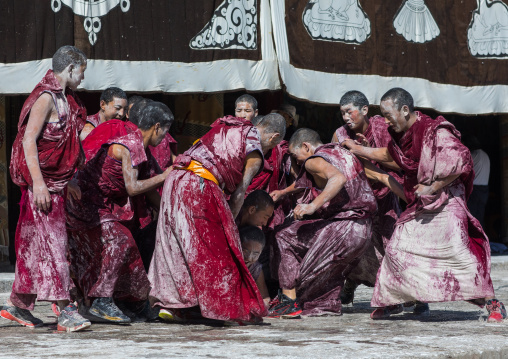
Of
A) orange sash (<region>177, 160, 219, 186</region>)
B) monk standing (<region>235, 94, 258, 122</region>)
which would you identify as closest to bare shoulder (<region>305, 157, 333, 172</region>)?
orange sash (<region>177, 160, 219, 186</region>)

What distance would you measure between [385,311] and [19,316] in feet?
7.76

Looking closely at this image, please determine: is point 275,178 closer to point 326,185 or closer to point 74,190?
point 326,185

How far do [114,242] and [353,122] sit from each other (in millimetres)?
2063

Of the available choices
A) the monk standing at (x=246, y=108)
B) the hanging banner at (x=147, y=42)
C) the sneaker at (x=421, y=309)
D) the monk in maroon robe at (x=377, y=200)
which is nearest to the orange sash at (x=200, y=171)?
the monk in maroon robe at (x=377, y=200)

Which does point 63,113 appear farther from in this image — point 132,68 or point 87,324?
point 132,68

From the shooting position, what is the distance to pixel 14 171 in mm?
5320

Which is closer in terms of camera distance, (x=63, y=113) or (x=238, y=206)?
(x=63, y=113)

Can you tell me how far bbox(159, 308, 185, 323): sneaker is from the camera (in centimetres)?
580

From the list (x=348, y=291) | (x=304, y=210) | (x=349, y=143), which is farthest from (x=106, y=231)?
(x=348, y=291)

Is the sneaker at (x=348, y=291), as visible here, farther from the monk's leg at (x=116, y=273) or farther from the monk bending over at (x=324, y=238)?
the monk's leg at (x=116, y=273)

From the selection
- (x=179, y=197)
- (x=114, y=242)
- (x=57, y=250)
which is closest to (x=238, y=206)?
(x=179, y=197)

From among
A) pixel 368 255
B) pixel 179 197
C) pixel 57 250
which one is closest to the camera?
pixel 57 250

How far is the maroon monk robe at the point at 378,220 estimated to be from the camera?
6691 millimetres

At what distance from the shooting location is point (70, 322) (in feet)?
17.1
